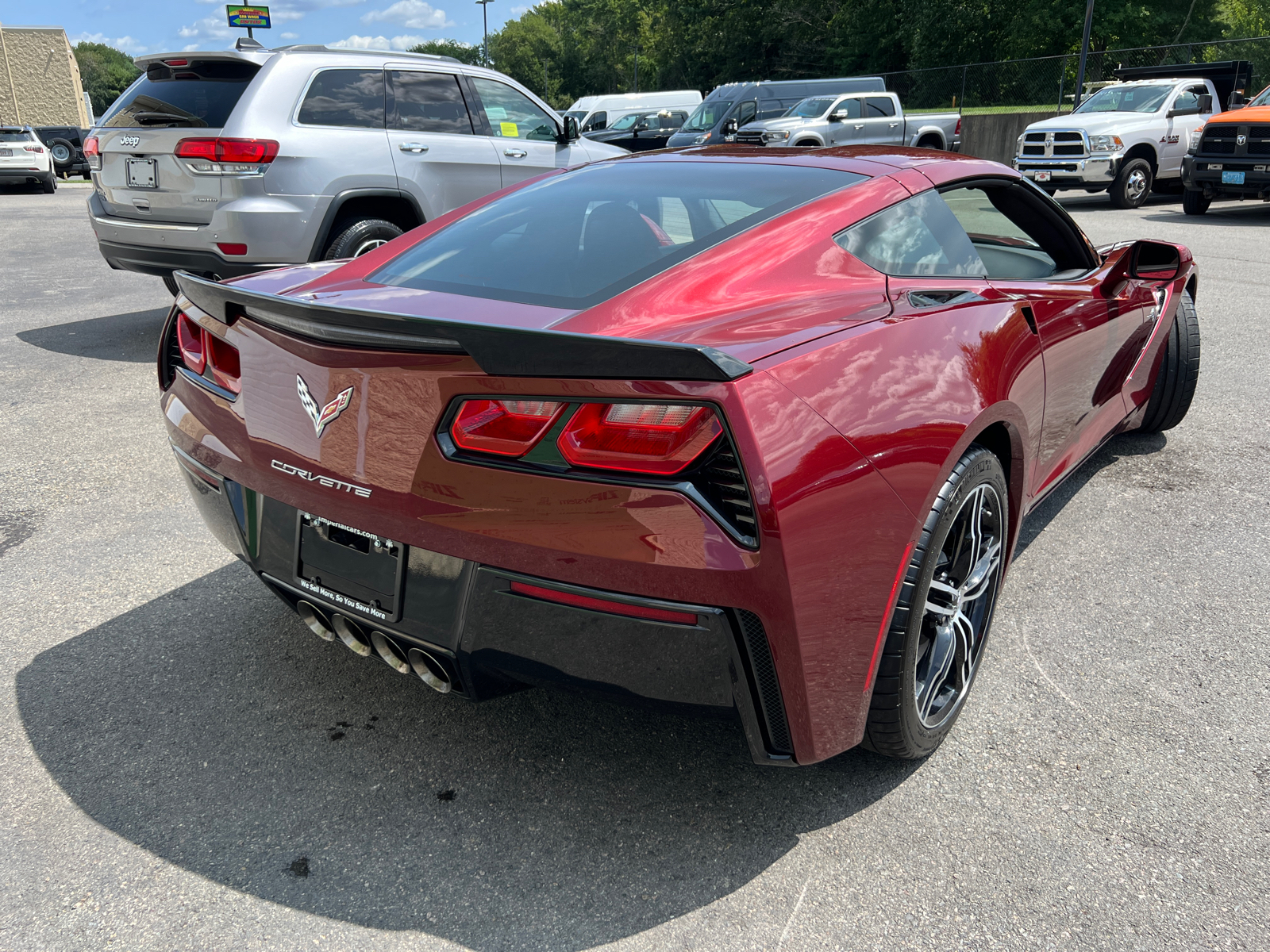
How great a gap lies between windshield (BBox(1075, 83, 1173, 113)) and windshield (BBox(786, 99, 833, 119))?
16.5 ft

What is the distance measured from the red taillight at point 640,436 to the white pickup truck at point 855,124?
17779 mm

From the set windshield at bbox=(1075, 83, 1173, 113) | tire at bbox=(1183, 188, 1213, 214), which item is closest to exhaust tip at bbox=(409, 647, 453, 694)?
tire at bbox=(1183, 188, 1213, 214)

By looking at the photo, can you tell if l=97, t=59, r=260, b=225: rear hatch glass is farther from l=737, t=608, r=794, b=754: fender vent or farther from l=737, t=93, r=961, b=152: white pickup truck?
l=737, t=93, r=961, b=152: white pickup truck

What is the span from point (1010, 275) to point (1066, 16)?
45758 mm

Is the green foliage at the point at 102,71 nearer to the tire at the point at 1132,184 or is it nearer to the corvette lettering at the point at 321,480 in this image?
the tire at the point at 1132,184

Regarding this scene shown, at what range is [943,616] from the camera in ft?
7.80

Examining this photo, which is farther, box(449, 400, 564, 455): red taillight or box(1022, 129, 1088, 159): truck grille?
box(1022, 129, 1088, 159): truck grille

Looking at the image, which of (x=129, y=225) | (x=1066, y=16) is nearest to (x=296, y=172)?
(x=129, y=225)

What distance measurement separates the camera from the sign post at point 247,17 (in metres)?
34.1

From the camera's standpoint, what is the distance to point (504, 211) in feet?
9.72

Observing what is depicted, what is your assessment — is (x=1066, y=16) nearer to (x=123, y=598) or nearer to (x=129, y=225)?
(x=129, y=225)

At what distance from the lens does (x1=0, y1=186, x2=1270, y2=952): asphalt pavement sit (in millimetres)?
1931

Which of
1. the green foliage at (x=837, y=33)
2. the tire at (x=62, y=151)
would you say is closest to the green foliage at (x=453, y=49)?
the green foliage at (x=837, y=33)

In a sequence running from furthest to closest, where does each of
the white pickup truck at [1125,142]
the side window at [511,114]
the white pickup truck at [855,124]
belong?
the white pickup truck at [855,124], the white pickup truck at [1125,142], the side window at [511,114]
